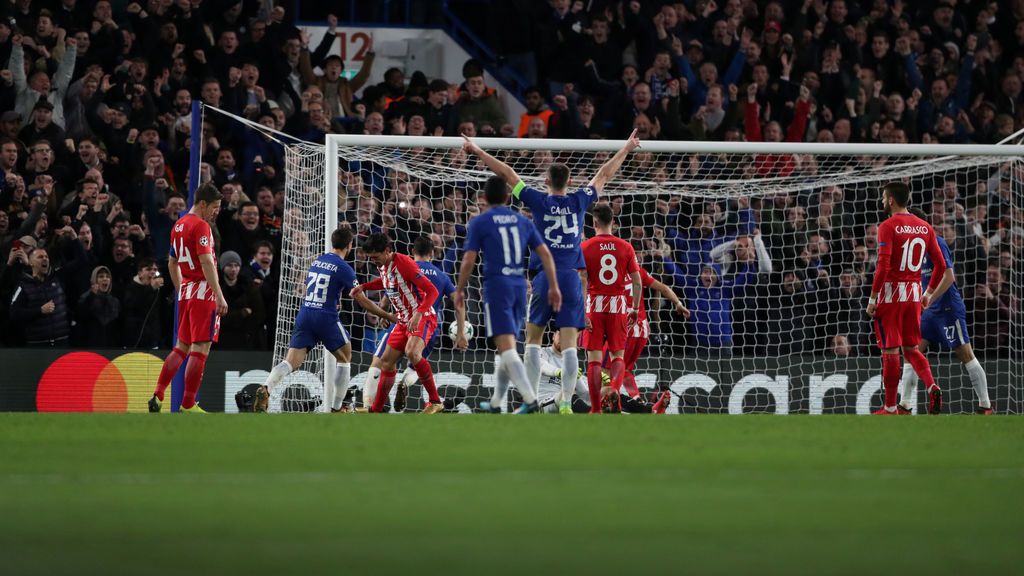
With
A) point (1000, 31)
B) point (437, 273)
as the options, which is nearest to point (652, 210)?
point (437, 273)

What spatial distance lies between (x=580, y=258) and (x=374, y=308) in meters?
2.76

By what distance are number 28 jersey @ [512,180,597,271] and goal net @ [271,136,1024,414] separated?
407 centimetres

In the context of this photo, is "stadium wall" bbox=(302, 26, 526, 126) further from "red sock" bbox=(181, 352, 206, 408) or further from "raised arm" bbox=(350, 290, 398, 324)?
"red sock" bbox=(181, 352, 206, 408)

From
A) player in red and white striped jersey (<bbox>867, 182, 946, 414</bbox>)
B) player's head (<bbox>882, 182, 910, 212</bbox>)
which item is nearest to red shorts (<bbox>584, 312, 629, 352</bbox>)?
player in red and white striped jersey (<bbox>867, 182, 946, 414</bbox>)

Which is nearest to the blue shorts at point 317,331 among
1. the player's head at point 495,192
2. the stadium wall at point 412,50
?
the player's head at point 495,192

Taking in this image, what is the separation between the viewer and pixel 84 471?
579cm

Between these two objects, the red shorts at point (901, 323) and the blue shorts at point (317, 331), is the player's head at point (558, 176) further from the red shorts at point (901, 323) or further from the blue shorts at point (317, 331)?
the red shorts at point (901, 323)

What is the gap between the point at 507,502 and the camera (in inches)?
187

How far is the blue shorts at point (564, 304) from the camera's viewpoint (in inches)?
440

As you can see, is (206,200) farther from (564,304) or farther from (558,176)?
(564,304)

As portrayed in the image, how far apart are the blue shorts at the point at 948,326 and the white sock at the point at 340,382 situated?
5846 millimetres

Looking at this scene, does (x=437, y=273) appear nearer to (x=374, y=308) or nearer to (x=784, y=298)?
(x=374, y=308)

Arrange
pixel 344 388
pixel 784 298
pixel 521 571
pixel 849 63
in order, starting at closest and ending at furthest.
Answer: pixel 521 571 < pixel 344 388 < pixel 784 298 < pixel 849 63

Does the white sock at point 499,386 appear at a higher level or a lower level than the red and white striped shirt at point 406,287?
lower
